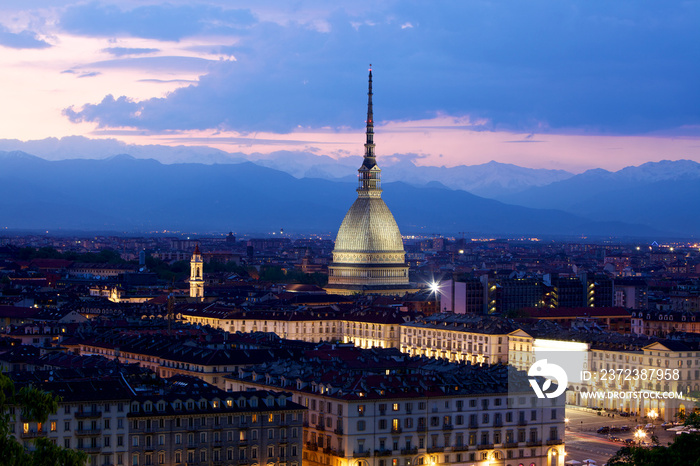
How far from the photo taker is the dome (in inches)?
5384

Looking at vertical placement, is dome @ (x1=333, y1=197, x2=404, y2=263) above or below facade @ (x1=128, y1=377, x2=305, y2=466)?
above

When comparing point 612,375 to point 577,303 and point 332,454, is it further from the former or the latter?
point 577,303

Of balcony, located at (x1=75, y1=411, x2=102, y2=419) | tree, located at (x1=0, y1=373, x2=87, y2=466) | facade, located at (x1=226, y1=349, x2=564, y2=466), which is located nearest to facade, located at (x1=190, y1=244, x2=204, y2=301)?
facade, located at (x1=226, y1=349, x2=564, y2=466)

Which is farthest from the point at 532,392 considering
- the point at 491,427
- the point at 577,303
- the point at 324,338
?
the point at 577,303

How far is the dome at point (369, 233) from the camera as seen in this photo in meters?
137

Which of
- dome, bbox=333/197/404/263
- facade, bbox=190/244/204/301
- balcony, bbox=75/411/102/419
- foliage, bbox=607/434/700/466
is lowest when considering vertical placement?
foliage, bbox=607/434/700/466

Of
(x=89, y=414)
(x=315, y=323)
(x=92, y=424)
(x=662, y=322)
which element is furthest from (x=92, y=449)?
(x=662, y=322)

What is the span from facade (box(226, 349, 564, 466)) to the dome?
83959mm

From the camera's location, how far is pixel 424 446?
4794 centimetres

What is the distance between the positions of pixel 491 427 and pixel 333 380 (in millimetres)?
5551

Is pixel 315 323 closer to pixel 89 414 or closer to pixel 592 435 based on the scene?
pixel 592 435

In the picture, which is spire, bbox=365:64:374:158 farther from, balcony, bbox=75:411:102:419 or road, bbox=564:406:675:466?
balcony, bbox=75:411:102:419

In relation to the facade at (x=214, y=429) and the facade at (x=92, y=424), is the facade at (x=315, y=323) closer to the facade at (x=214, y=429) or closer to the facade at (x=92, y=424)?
the facade at (x=214, y=429)

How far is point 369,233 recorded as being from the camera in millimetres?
136875
